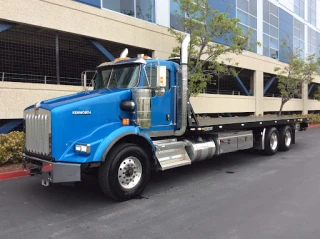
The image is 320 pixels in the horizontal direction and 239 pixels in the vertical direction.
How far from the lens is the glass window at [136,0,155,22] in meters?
13.5

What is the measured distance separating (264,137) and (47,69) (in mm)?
10350

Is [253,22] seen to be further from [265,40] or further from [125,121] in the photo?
[125,121]

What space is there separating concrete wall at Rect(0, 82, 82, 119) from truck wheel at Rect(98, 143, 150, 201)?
5789mm

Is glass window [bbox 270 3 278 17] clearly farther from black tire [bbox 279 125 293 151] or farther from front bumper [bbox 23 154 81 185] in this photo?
front bumper [bbox 23 154 81 185]

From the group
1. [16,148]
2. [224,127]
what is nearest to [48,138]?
[16,148]

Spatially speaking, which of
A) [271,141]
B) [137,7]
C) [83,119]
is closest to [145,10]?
[137,7]

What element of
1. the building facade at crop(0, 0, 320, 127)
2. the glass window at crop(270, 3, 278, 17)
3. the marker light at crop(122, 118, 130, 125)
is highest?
the glass window at crop(270, 3, 278, 17)

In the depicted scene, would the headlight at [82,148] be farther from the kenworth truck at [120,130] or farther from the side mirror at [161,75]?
the side mirror at [161,75]

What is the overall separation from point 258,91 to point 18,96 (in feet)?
58.2

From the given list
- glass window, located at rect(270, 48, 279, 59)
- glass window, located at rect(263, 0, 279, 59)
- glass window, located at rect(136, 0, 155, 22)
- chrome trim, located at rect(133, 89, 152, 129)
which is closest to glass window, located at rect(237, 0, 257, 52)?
glass window, located at rect(263, 0, 279, 59)

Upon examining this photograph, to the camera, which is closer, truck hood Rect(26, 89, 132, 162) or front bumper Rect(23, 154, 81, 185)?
front bumper Rect(23, 154, 81, 185)

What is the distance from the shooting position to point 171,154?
6.59m

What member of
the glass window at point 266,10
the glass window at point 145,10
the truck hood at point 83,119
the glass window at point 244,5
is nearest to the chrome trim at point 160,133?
the truck hood at point 83,119

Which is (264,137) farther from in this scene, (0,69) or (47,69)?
(0,69)
